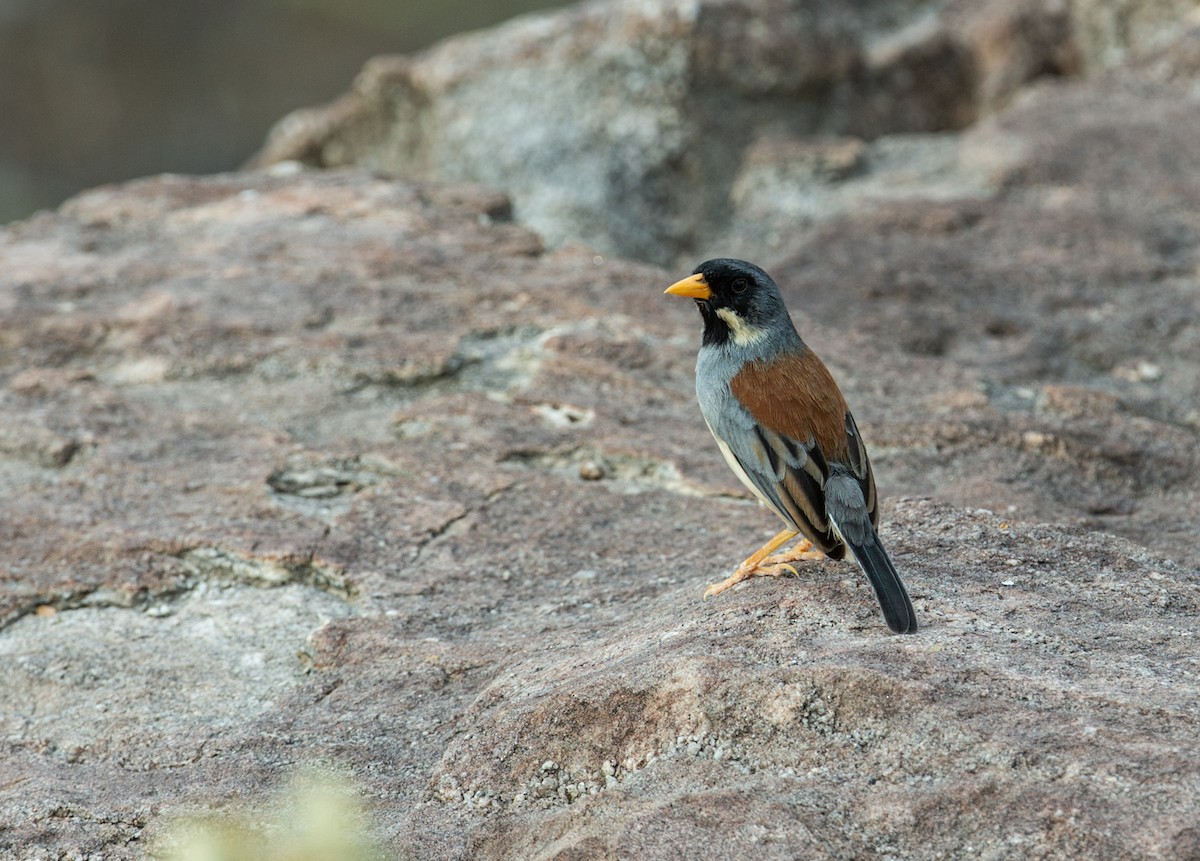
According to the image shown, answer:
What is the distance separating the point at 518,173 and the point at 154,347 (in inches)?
104

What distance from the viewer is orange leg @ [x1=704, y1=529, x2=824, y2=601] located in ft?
11.9

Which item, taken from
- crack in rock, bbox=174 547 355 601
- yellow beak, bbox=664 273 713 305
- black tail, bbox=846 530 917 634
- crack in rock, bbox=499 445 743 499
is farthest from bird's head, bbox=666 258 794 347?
crack in rock, bbox=174 547 355 601

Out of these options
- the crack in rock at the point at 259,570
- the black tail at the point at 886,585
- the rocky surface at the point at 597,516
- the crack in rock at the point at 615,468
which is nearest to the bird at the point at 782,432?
the black tail at the point at 886,585

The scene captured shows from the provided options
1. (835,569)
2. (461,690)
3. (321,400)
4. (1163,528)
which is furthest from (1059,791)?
(321,400)

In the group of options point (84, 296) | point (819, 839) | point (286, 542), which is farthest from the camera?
point (84, 296)

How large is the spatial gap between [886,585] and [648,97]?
4631mm

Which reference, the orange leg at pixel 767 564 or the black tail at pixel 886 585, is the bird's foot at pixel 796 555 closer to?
the orange leg at pixel 767 564

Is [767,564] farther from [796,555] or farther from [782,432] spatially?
[782,432]

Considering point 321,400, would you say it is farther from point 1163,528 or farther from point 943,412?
point 1163,528

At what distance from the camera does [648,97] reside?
7.36 metres

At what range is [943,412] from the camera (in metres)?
5.10

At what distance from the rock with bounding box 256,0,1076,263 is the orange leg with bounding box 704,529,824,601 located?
3.65 metres

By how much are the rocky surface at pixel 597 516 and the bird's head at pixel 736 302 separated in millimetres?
608

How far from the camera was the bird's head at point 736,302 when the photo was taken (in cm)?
432
